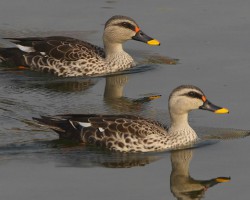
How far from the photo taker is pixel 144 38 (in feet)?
78.3

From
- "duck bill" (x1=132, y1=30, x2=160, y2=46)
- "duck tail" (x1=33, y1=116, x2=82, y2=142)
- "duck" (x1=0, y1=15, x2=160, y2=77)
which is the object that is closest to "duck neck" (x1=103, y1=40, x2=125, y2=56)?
"duck" (x1=0, y1=15, x2=160, y2=77)

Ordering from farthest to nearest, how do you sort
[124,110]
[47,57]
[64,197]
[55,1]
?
[55,1] < [47,57] < [124,110] < [64,197]

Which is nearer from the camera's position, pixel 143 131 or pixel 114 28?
pixel 143 131

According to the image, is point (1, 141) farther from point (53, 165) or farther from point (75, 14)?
point (75, 14)

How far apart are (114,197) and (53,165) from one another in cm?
173

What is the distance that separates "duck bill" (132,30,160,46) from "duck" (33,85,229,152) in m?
4.71

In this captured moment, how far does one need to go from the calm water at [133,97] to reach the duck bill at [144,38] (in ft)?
1.94

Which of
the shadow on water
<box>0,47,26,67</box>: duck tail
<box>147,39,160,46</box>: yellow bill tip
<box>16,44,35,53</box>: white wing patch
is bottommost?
the shadow on water

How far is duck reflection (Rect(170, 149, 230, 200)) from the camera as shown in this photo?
17234mm

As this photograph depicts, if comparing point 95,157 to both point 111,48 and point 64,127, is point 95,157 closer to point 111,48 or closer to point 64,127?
point 64,127

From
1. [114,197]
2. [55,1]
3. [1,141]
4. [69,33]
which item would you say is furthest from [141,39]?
[114,197]

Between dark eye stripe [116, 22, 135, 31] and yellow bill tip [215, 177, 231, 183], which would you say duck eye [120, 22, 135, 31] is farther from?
yellow bill tip [215, 177, 231, 183]

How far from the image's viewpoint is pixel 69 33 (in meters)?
25.5

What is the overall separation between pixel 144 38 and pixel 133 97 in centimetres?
250
